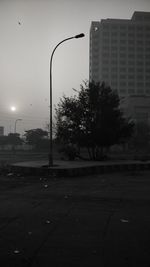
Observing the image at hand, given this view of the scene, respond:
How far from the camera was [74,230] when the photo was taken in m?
6.69

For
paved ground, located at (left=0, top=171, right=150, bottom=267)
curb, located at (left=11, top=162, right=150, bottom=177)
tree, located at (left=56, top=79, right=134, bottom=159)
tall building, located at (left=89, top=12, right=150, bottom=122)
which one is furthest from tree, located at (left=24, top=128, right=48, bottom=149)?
paved ground, located at (left=0, top=171, right=150, bottom=267)

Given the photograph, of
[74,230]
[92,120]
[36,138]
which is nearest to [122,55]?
[36,138]

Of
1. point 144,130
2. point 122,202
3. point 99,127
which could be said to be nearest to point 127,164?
point 99,127

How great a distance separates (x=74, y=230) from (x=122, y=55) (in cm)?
16876

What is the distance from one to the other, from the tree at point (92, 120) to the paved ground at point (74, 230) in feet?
58.9

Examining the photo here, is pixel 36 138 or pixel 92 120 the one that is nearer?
pixel 92 120

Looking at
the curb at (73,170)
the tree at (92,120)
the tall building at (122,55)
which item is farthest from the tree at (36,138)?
the tall building at (122,55)

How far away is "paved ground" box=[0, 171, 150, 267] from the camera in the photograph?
5.06 metres

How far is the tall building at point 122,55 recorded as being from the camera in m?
164

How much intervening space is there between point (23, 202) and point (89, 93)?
69.3 ft

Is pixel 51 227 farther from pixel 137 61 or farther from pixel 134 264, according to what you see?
pixel 137 61

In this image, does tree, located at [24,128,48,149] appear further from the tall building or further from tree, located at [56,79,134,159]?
the tall building

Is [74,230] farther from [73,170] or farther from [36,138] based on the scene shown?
[36,138]

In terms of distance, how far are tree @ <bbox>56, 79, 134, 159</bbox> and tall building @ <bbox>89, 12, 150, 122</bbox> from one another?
131928mm
